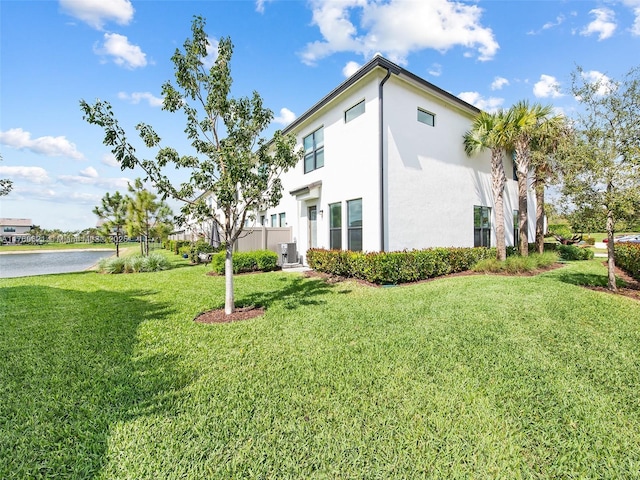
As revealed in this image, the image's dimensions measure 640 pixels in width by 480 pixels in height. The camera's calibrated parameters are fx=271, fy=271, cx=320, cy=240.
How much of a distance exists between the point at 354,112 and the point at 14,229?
82.0 metres

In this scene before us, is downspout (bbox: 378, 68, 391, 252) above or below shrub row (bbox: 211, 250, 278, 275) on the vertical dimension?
above

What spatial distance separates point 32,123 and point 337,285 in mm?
9192

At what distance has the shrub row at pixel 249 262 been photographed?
37.3 ft

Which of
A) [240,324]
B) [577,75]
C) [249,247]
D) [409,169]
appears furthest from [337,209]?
[577,75]

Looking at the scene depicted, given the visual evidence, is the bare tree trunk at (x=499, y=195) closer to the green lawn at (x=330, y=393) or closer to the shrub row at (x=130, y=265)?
the green lawn at (x=330, y=393)

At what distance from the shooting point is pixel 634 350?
13.0ft

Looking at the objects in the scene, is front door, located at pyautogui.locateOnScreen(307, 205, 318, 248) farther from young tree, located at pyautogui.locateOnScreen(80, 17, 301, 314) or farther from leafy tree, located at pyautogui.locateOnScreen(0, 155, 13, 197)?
leafy tree, located at pyautogui.locateOnScreen(0, 155, 13, 197)

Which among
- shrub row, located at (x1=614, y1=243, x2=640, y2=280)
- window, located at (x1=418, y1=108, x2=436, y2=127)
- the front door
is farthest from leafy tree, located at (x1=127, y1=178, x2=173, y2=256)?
shrub row, located at (x1=614, y1=243, x2=640, y2=280)

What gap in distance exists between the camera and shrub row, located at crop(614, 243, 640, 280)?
351 inches

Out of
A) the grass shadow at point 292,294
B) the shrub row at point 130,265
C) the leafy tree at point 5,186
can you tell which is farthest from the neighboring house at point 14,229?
the grass shadow at point 292,294

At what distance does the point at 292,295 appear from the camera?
291 inches

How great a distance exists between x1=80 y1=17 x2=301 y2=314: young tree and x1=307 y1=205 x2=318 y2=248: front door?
7018 millimetres

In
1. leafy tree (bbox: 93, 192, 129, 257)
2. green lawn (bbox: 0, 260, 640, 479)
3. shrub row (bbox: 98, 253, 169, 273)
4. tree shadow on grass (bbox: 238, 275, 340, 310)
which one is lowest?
green lawn (bbox: 0, 260, 640, 479)

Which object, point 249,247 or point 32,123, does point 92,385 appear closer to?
point 32,123
